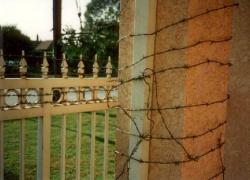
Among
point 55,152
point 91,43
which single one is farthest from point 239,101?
point 91,43

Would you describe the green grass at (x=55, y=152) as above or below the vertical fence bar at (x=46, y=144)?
below

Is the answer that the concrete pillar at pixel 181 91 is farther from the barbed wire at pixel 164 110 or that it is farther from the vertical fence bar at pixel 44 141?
the vertical fence bar at pixel 44 141

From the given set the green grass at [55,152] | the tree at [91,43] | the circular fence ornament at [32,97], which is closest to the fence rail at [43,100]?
the circular fence ornament at [32,97]

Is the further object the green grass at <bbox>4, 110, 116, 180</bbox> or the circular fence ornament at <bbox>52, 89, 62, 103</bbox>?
the green grass at <bbox>4, 110, 116, 180</bbox>

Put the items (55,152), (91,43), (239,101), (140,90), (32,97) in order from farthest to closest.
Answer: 1. (91,43)
2. (55,152)
3. (32,97)
4. (239,101)
5. (140,90)

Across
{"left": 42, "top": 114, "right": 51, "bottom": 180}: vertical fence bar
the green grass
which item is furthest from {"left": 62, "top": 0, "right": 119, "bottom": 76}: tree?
{"left": 42, "top": 114, "right": 51, "bottom": 180}: vertical fence bar

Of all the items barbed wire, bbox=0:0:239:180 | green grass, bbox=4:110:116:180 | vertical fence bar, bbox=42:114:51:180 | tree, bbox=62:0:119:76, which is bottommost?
green grass, bbox=4:110:116:180

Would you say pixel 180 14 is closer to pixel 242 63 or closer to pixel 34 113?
pixel 242 63

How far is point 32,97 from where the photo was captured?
291 cm

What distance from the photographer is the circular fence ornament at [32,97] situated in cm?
282

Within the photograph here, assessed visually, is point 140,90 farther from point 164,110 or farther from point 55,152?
point 55,152

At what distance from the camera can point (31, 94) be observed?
2805 mm

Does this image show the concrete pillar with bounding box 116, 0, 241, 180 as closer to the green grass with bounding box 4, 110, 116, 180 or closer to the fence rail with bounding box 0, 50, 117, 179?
the fence rail with bounding box 0, 50, 117, 179

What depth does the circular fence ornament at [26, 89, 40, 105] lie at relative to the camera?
282cm
